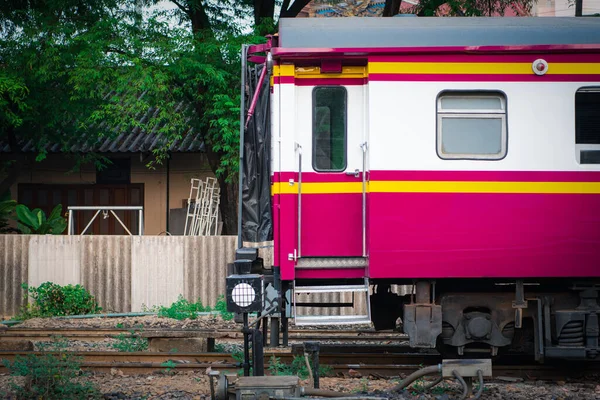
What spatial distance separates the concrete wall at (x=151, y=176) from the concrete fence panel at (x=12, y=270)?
5684 mm

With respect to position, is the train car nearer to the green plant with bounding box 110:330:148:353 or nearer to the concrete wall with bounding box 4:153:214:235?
the green plant with bounding box 110:330:148:353

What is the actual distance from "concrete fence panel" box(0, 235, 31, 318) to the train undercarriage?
9.83 m

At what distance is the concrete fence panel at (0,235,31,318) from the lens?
1627 cm

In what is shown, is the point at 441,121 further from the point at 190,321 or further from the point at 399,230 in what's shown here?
the point at 190,321

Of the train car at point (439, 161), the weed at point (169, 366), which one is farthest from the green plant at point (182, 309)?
the train car at point (439, 161)

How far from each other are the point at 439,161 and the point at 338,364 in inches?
110

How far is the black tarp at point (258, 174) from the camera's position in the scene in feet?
30.5

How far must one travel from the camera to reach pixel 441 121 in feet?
28.5

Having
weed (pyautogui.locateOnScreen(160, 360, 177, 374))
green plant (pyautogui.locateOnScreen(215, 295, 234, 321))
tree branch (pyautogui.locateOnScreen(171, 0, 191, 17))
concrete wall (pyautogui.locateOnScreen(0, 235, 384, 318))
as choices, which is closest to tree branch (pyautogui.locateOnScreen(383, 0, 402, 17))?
tree branch (pyautogui.locateOnScreen(171, 0, 191, 17))

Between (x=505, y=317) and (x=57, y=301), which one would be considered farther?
(x=57, y=301)

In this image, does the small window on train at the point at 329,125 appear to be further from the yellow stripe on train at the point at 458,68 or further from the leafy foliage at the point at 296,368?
the leafy foliage at the point at 296,368

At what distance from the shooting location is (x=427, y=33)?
8.68 metres

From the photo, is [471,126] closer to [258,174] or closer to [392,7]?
[258,174]

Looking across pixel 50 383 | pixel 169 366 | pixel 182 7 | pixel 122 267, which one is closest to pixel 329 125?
pixel 169 366
